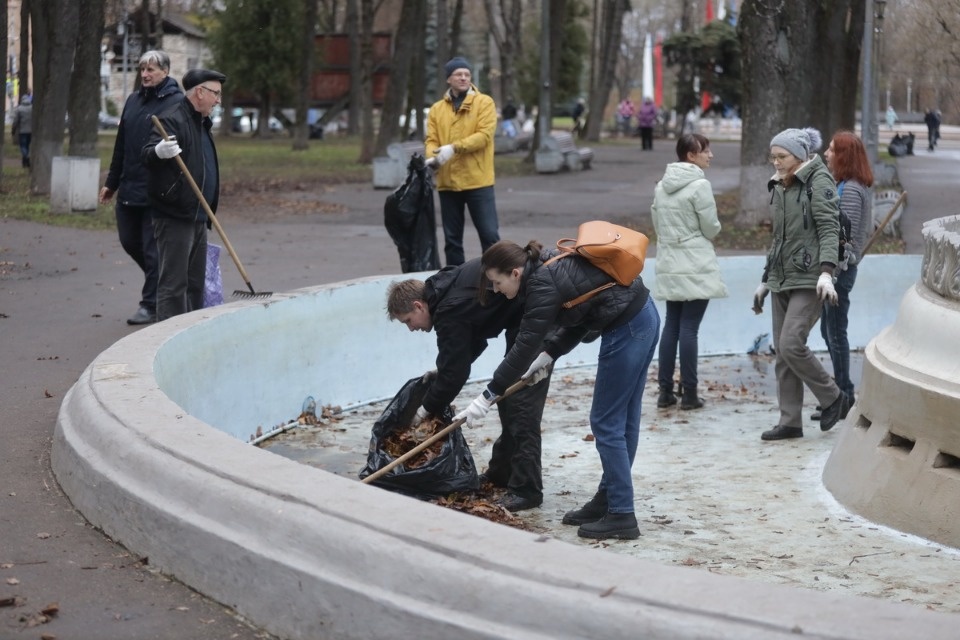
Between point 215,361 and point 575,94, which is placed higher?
point 575,94

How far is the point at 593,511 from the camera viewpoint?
634 cm

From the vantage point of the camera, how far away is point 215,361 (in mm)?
7570

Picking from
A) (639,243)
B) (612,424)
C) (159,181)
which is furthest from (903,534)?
(159,181)

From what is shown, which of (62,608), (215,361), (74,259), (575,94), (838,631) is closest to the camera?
(838,631)

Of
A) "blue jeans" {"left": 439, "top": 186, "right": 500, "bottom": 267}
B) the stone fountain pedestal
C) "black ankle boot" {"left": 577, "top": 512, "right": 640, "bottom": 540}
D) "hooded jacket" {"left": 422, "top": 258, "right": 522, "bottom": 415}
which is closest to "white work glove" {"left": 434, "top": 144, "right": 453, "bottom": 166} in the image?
"blue jeans" {"left": 439, "top": 186, "right": 500, "bottom": 267}

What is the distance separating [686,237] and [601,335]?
10.3ft

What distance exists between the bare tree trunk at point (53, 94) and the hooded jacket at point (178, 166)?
1234 cm

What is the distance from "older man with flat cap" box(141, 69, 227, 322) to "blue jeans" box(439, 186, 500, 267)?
2.59m

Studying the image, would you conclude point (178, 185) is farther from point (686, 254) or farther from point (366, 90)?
point (366, 90)

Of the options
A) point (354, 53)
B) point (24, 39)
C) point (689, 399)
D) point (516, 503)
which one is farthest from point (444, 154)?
point (354, 53)

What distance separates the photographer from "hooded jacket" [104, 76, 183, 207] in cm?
927

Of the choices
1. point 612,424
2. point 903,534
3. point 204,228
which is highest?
point 204,228

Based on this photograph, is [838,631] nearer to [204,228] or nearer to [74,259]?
[204,228]

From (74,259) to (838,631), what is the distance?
11.6 m
